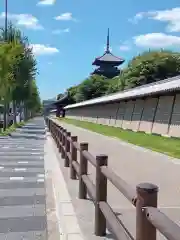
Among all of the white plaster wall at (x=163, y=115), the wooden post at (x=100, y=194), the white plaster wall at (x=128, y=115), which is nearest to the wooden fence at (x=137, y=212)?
the wooden post at (x=100, y=194)

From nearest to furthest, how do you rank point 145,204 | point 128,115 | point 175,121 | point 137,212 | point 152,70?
1. point 145,204
2. point 137,212
3. point 175,121
4. point 128,115
5. point 152,70

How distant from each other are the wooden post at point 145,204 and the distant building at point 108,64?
331 ft

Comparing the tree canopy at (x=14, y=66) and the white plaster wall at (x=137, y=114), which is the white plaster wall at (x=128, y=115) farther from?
the tree canopy at (x=14, y=66)

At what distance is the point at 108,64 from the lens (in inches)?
4161

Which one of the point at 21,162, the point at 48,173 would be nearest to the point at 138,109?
the point at 21,162

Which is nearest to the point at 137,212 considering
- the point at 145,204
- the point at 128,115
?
the point at 145,204

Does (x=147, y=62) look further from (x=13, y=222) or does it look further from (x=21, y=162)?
(x=13, y=222)

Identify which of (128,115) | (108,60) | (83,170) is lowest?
(83,170)

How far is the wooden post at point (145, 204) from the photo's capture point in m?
2.83

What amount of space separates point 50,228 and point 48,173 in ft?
16.4

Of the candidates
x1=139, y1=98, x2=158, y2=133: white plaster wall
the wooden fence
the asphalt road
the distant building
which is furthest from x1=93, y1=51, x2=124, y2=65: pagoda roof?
the wooden fence

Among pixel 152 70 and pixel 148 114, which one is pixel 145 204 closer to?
pixel 148 114

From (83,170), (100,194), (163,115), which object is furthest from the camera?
(163,115)

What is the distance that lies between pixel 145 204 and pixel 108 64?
4093 inches
